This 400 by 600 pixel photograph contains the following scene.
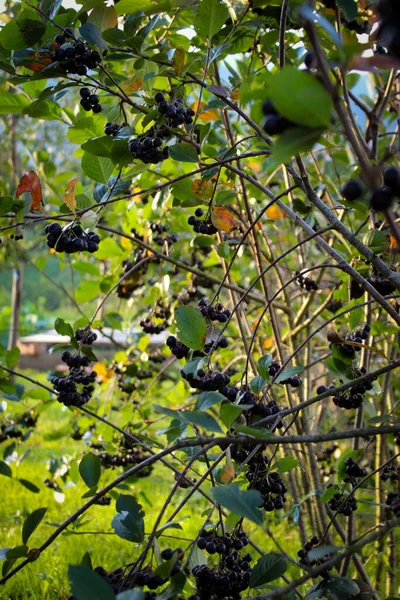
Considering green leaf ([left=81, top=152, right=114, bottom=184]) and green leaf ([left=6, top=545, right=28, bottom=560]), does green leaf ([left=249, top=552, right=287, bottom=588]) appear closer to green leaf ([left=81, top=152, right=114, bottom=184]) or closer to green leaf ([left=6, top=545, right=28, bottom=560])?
green leaf ([left=6, top=545, right=28, bottom=560])

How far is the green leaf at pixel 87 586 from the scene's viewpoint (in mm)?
520

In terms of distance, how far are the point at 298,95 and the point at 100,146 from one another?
509mm

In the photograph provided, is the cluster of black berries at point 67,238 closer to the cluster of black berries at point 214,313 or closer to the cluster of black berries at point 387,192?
the cluster of black berries at point 214,313

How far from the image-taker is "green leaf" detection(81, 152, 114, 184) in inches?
36.6

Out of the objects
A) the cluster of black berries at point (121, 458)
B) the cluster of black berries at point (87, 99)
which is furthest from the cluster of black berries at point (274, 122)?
the cluster of black berries at point (121, 458)

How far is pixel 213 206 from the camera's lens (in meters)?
1.03

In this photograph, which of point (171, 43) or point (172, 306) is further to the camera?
point (172, 306)

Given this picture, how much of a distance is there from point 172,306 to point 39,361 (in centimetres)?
520

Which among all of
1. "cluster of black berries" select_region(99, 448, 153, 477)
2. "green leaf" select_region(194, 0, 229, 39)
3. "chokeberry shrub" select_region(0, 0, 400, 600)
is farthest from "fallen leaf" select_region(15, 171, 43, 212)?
"cluster of black berries" select_region(99, 448, 153, 477)

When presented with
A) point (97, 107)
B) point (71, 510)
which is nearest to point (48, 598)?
point (71, 510)

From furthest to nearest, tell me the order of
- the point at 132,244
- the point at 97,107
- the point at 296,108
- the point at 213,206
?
the point at 132,244 → the point at 213,206 → the point at 97,107 → the point at 296,108

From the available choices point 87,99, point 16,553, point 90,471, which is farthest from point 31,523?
point 87,99

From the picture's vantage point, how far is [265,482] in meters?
0.81

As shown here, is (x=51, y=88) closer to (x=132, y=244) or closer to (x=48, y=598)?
(x=132, y=244)
